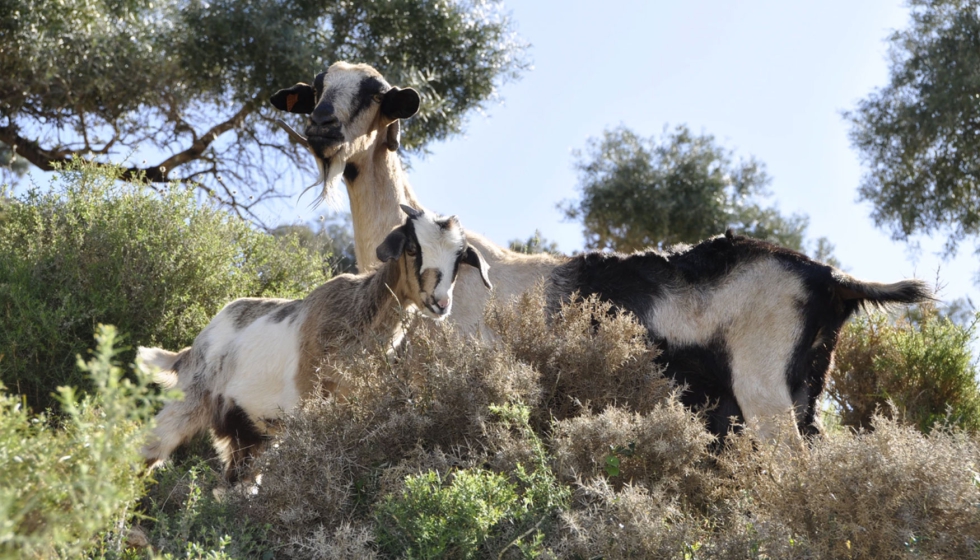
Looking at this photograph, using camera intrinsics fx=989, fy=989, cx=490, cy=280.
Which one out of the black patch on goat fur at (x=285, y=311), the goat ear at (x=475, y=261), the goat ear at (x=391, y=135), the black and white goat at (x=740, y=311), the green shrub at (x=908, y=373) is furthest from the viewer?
the green shrub at (x=908, y=373)

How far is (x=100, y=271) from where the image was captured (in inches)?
283

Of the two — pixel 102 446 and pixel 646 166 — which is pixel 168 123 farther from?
pixel 102 446

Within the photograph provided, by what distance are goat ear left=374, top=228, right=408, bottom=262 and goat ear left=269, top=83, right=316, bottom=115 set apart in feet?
7.14

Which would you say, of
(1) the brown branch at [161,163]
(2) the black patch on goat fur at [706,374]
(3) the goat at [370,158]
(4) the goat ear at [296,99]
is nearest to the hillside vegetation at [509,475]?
(2) the black patch on goat fur at [706,374]

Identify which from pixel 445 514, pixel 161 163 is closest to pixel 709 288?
pixel 445 514

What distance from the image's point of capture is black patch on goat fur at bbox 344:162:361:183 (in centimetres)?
683

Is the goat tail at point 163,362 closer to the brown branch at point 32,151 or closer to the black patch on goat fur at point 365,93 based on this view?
the black patch on goat fur at point 365,93

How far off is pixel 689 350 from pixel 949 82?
35.9 ft

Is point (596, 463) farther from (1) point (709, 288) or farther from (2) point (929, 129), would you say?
(2) point (929, 129)

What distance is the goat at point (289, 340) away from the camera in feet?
18.2

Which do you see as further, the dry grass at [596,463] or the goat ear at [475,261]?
the goat ear at [475,261]

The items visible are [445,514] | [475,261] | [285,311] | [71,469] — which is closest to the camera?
[71,469]

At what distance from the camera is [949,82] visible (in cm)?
1483

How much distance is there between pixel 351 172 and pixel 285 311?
1084 millimetres
